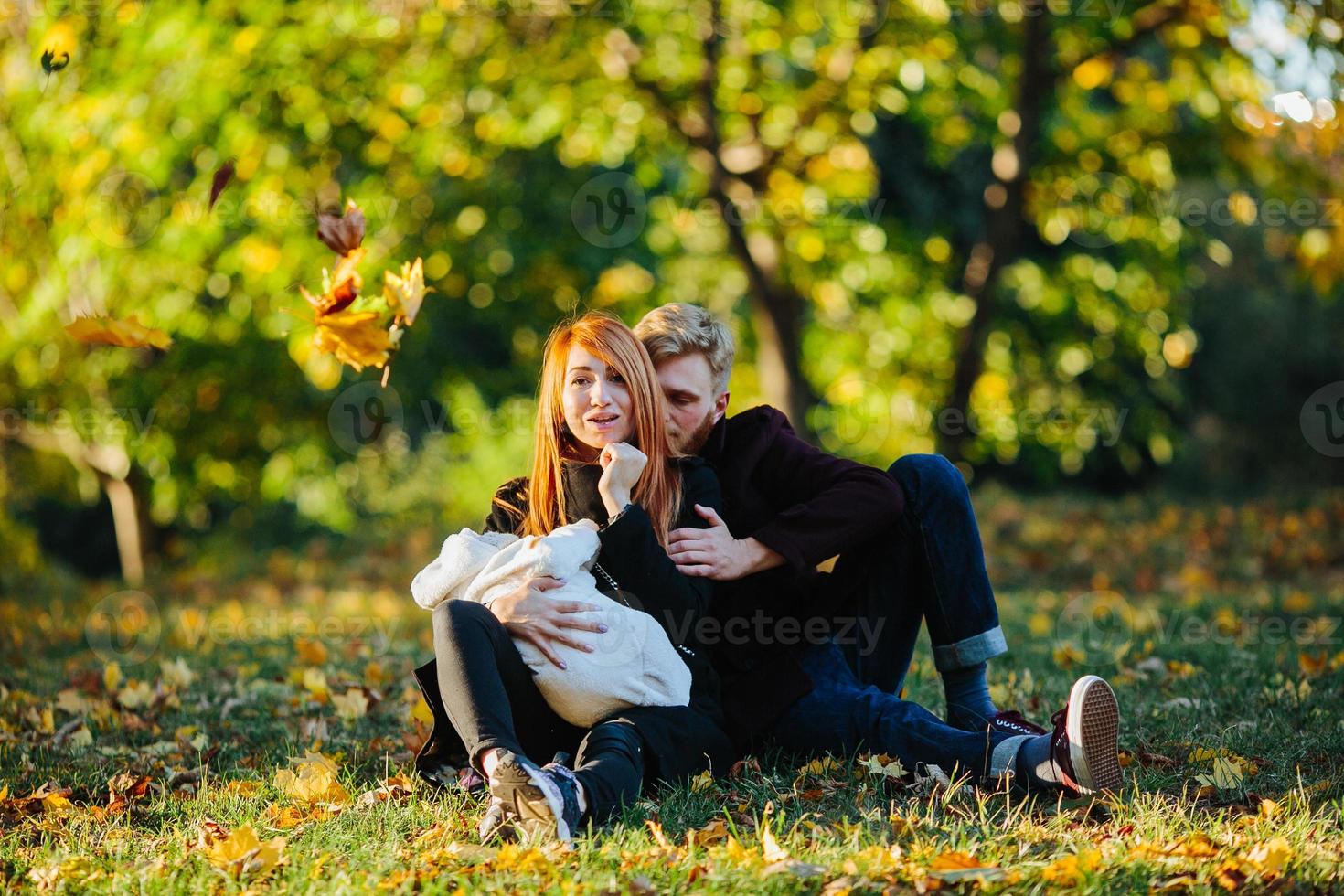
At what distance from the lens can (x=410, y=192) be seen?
752 cm

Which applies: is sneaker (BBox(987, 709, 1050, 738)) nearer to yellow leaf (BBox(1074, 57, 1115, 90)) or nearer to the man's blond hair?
the man's blond hair

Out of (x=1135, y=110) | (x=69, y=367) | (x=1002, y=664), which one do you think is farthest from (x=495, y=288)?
(x=1002, y=664)

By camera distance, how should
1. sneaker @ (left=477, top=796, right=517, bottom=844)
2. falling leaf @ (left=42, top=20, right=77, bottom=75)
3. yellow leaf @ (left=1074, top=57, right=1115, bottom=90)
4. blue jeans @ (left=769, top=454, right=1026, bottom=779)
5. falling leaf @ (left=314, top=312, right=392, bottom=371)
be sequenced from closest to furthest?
sneaker @ (left=477, top=796, right=517, bottom=844), blue jeans @ (left=769, top=454, right=1026, bottom=779), falling leaf @ (left=314, top=312, right=392, bottom=371), falling leaf @ (left=42, top=20, right=77, bottom=75), yellow leaf @ (left=1074, top=57, right=1115, bottom=90)

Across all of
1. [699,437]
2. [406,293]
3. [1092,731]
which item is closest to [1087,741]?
[1092,731]

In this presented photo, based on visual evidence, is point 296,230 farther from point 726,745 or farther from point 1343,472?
point 1343,472

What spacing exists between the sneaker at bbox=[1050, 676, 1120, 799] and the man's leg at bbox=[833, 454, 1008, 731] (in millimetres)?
475

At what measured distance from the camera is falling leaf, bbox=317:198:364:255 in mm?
3207

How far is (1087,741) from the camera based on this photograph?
8.44 feet

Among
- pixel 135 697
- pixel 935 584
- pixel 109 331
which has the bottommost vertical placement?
pixel 135 697

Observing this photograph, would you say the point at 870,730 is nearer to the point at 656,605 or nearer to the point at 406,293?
the point at 656,605

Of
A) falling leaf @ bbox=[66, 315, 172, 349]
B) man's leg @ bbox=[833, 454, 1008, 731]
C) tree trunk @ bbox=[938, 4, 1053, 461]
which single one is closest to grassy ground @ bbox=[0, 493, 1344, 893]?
man's leg @ bbox=[833, 454, 1008, 731]

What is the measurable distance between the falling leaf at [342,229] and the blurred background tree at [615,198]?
305cm

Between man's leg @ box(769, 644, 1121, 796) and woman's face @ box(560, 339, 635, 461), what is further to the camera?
woman's face @ box(560, 339, 635, 461)

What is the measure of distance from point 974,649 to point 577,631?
107cm
